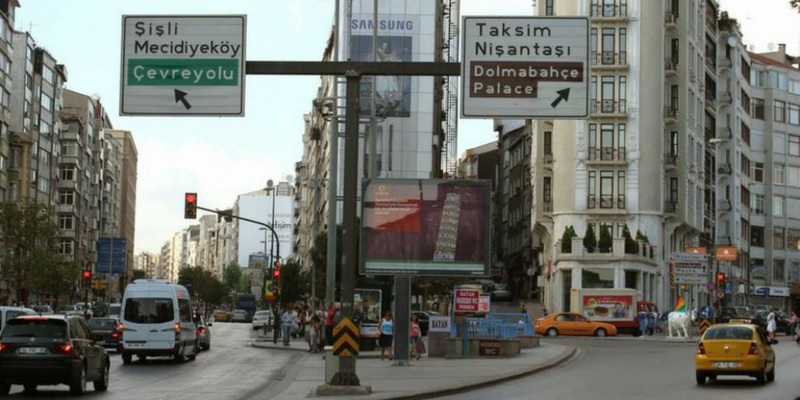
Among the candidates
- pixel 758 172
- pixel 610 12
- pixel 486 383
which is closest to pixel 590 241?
pixel 610 12

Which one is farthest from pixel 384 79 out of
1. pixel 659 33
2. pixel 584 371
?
pixel 584 371

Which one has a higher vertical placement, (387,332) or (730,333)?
(730,333)

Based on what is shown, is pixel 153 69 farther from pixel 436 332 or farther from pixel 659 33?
pixel 659 33

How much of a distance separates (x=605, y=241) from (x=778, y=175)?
146 ft

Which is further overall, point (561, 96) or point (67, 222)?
point (67, 222)

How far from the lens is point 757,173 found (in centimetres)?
11644

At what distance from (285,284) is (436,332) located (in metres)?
53.3

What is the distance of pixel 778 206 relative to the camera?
117m

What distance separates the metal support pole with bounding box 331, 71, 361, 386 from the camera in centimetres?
2492

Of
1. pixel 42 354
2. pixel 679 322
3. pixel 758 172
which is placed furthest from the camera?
pixel 758 172

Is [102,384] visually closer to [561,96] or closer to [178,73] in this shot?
[178,73]

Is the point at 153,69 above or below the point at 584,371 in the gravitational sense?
above

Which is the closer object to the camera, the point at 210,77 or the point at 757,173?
the point at 210,77

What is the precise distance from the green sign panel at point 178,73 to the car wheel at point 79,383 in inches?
296
